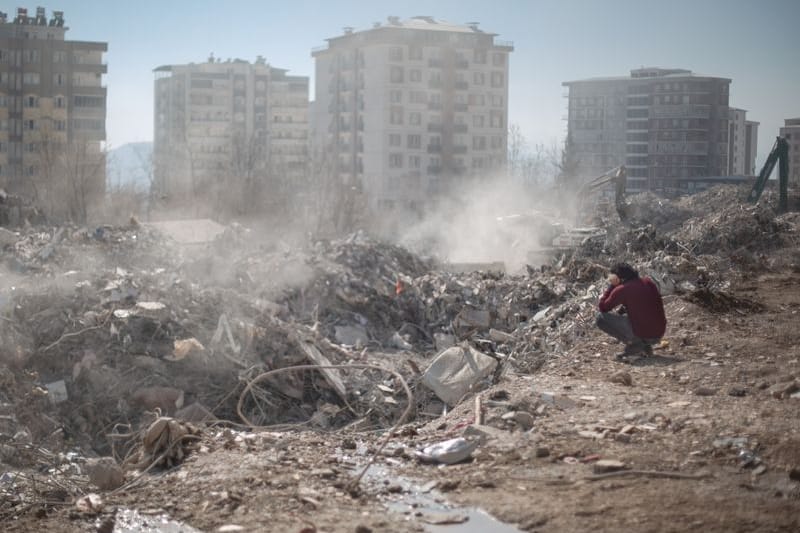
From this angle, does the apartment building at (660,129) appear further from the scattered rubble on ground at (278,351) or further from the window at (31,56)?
the scattered rubble on ground at (278,351)

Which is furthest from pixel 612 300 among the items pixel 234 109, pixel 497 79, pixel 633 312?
pixel 234 109

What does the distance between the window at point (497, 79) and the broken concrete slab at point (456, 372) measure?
6016 centimetres

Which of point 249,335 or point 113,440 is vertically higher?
point 249,335

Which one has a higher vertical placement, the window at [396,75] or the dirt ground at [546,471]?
the window at [396,75]

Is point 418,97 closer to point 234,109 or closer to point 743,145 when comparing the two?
point 234,109

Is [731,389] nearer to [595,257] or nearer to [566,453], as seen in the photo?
[566,453]

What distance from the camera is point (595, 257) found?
19641 mm

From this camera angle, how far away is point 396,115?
64500 mm

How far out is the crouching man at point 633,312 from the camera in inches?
380

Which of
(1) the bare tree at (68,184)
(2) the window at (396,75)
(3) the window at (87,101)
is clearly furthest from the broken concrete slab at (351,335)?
(2) the window at (396,75)

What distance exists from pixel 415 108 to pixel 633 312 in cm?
5668

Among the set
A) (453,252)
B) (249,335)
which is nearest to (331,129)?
(453,252)

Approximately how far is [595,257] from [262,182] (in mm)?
27540

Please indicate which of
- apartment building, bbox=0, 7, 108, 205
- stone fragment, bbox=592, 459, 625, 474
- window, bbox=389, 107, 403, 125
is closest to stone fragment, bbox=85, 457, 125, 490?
stone fragment, bbox=592, 459, 625, 474
